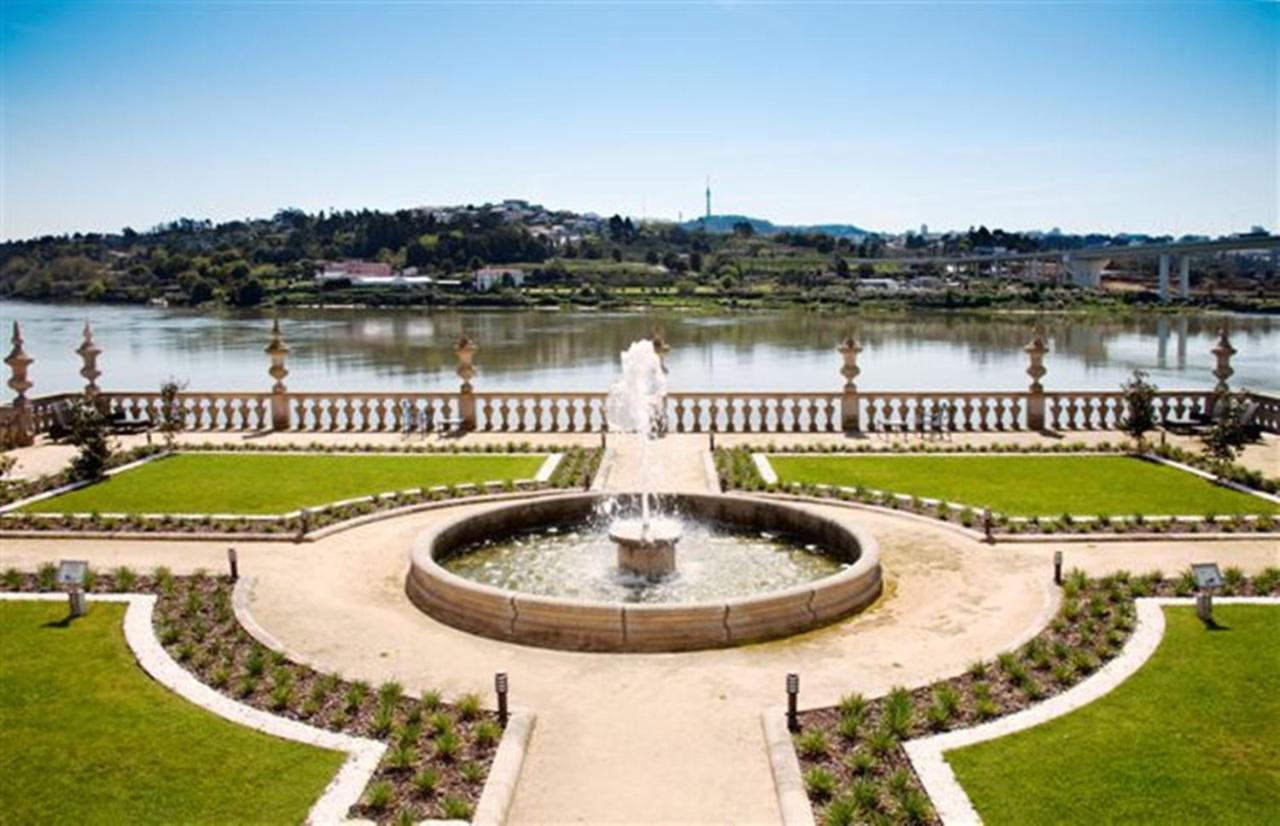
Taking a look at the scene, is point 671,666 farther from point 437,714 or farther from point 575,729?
point 437,714

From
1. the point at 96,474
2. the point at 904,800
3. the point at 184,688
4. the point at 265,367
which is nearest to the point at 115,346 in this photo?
the point at 265,367

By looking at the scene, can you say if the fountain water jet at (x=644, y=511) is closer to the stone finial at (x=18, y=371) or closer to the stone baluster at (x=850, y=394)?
the stone baluster at (x=850, y=394)

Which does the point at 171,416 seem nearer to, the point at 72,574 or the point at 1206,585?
the point at 72,574

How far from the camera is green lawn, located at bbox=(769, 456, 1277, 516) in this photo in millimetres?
17766

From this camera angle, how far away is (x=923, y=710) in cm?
963

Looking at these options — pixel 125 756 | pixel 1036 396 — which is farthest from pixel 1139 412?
pixel 125 756

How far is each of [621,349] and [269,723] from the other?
1919 inches

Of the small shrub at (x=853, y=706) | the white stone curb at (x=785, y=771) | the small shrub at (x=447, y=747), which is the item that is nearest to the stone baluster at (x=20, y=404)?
the small shrub at (x=447, y=747)

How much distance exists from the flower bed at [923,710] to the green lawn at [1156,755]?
0.45m

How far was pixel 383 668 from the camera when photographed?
433 inches

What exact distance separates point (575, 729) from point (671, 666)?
176cm

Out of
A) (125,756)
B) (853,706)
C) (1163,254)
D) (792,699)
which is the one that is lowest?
(125,756)

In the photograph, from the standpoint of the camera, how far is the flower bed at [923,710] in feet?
26.5

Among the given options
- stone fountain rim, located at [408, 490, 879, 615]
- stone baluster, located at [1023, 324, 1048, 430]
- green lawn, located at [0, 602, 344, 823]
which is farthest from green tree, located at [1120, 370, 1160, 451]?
green lawn, located at [0, 602, 344, 823]
